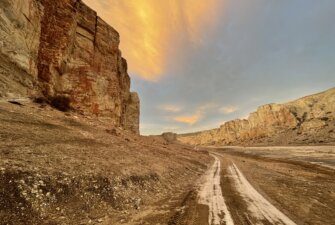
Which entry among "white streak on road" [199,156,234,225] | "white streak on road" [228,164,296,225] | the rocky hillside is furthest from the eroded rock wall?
the rocky hillside

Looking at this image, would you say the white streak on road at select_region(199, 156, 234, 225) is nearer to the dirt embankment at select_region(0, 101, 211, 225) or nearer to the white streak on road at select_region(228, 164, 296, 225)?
the white streak on road at select_region(228, 164, 296, 225)

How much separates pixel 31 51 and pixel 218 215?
888 inches

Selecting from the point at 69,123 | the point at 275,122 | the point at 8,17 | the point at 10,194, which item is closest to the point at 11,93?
the point at 69,123

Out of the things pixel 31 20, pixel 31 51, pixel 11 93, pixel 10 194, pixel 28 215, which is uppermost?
pixel 31 20

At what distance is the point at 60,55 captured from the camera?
82.0ft

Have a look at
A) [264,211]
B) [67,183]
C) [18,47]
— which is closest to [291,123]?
[264,211]

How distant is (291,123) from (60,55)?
13571cm

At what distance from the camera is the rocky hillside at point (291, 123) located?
9788cm

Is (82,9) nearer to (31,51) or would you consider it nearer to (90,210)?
(31,51)

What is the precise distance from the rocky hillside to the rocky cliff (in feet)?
285

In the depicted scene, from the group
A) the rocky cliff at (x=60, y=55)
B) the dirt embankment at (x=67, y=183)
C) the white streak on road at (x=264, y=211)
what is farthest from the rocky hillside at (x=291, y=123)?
the dirt embankment at (x=67, y=183)

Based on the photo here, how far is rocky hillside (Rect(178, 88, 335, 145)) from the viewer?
321ft

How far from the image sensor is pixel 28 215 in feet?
19.9

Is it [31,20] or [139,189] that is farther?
[31,20]
